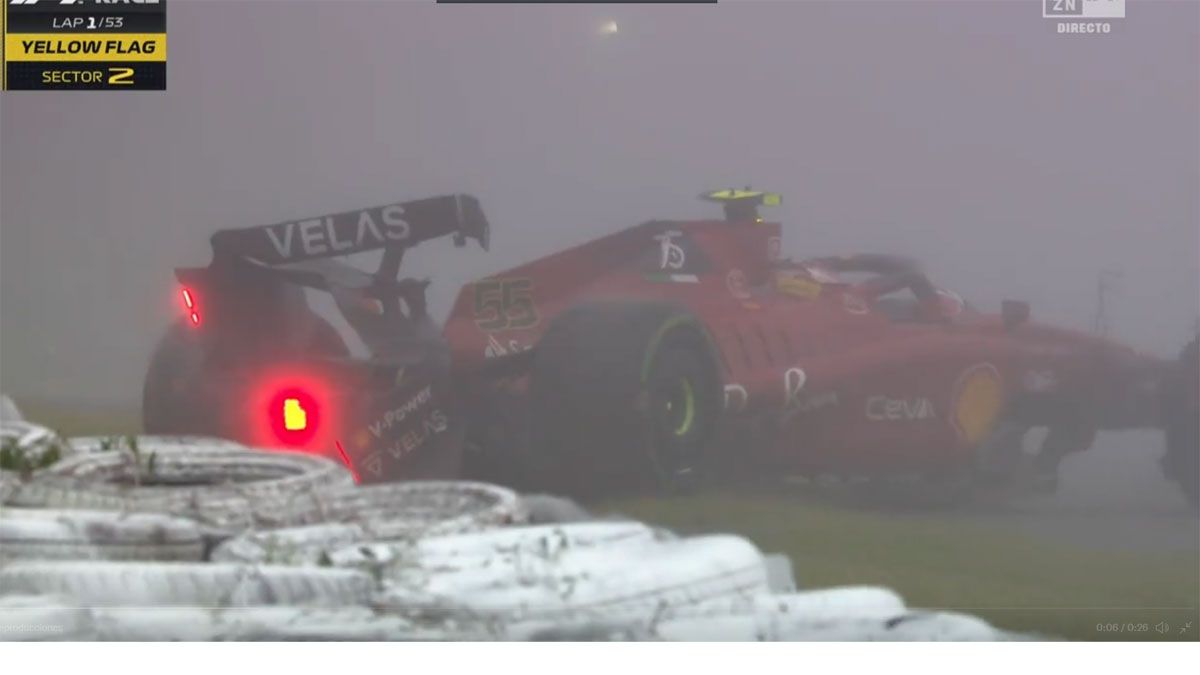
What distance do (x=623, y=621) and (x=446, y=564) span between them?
44 centimetres

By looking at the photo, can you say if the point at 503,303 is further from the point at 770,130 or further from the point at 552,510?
the point at 770,130

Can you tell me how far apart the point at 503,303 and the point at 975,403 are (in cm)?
114

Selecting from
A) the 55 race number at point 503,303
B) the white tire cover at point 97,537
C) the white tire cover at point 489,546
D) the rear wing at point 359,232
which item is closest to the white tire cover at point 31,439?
the white tire cover at point 97,537

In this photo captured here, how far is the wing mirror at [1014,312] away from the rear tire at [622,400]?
684 millimetres

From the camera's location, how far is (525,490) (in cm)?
316

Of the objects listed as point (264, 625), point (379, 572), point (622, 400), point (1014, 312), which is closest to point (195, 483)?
point (264, 625)

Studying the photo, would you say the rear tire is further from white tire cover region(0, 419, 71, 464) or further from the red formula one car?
white tire cover region(0, 419, 71, 464)

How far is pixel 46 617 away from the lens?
316 centimetres

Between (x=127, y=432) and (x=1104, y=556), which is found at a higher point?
(x=127, y=432)

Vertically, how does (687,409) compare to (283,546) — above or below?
above

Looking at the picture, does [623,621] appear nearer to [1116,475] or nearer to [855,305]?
[855,305]

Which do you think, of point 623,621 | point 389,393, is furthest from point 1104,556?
point 389,393
